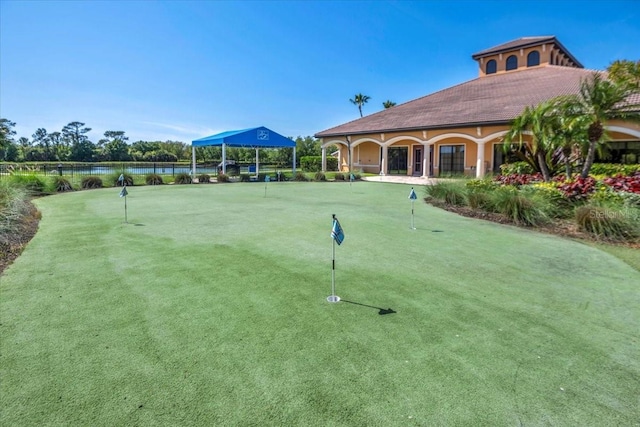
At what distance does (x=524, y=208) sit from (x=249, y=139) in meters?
17.3

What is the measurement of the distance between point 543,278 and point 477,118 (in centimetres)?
1875

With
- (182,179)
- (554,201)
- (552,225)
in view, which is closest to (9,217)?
(552,225)

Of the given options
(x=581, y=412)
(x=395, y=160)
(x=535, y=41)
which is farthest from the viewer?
(x=395, y=160)

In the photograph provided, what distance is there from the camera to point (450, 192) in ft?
39.2

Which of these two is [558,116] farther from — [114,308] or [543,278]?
[114,308]

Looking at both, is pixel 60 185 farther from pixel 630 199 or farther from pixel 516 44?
pixel 516 44

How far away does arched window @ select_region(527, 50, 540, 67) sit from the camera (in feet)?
91.5

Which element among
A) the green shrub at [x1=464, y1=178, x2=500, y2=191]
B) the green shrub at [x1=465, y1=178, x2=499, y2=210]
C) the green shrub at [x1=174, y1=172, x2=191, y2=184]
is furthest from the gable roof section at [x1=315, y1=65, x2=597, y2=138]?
the green shrub at [x1=174, y1=172, x2=191, y2=184]

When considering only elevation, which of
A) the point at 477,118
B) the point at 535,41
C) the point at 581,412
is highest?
the point at 535,41

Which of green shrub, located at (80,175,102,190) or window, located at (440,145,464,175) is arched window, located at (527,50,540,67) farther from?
green shrub, located at (80,175,102,190)

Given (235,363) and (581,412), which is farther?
(235,363)

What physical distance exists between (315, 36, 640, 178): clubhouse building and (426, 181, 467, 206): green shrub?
31.2 feet

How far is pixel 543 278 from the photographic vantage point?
16.9 feet

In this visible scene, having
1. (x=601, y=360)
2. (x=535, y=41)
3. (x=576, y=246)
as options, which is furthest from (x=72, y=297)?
(x=535, y=41)
